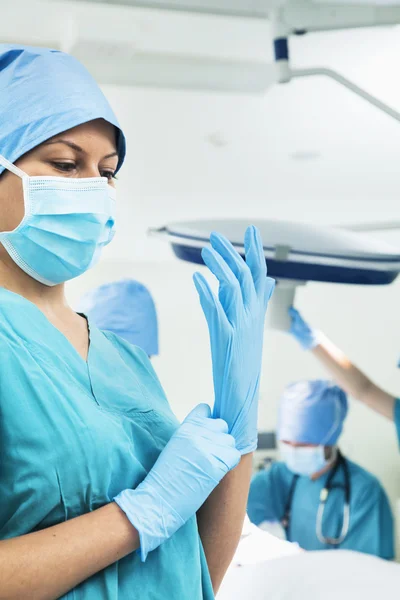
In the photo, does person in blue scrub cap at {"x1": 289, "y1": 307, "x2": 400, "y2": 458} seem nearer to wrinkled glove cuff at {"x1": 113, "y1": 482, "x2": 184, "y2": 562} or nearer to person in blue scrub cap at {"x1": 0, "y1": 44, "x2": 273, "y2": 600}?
person in blue scrub cap at {"x1": 0, "y1": 44, "x2": 273, "y2": 600}

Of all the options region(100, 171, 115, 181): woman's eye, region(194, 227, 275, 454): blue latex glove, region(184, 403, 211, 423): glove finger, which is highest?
region(100, 171, 115, 181): woman's eye

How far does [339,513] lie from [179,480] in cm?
261

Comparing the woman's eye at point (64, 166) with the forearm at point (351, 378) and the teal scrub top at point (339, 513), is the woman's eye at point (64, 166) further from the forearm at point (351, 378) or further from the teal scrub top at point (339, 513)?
the teal scrub top at point (339, 513)

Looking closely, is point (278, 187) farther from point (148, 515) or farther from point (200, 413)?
point (148, 515)

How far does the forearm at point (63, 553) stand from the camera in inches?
25.3

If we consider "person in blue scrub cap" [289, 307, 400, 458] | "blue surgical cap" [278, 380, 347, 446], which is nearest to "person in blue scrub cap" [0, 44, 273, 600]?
"person in blue scrub cap" [289, 307, 400, 458]

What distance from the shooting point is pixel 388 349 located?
3.99 metres

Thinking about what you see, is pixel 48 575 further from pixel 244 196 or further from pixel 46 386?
pixel 244 196

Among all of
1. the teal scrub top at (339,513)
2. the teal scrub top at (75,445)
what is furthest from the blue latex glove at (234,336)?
the teal scrub top at (339,513)

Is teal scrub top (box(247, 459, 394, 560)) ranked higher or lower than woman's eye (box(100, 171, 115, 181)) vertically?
lower

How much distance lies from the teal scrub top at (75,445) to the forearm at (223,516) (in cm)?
4

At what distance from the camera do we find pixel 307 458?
3189 mm

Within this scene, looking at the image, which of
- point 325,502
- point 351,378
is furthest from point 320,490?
point 351,378

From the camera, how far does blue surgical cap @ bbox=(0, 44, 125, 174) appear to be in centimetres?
82
